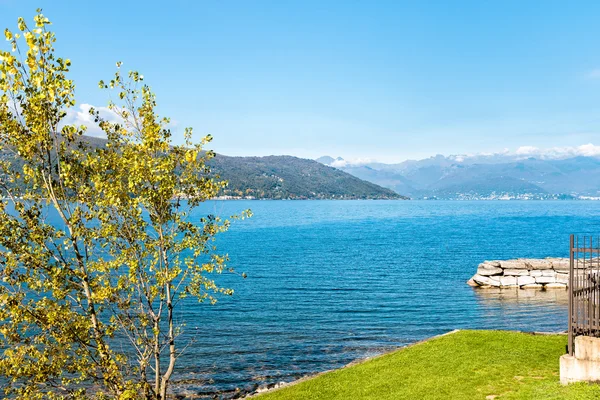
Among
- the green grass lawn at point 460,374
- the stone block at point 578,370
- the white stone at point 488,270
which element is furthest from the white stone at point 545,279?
the stone block at point 578,370

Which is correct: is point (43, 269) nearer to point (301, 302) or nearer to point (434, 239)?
point (301, 302)

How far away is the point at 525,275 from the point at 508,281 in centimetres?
187

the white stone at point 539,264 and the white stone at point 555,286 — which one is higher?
the white stone at point 539,264

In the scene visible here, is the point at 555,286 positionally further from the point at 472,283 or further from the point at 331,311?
the point at 331,311

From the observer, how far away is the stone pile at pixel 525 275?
53.2 metres

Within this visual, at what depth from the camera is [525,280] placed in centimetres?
5366

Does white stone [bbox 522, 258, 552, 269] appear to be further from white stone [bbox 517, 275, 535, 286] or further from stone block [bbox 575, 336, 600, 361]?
stone block [bbox 575, 336, 600, 361]

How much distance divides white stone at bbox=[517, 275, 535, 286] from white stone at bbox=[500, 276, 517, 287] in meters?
0.40

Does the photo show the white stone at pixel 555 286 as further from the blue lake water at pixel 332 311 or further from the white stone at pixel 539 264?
the blue lake water at pixel 332 311

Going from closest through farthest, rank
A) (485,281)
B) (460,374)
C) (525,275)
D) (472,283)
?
1. (460,374)
2. (525,275)
3. (485,281)
4. (472,283)

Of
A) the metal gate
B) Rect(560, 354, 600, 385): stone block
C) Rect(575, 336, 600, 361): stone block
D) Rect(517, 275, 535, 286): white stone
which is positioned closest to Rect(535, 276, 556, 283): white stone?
Rect(517, 275, 535, 286): white stone

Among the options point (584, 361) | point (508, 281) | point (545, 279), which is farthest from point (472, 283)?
point (584, 361)

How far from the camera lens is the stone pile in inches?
2093

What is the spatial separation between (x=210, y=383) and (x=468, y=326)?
21.4 metres
